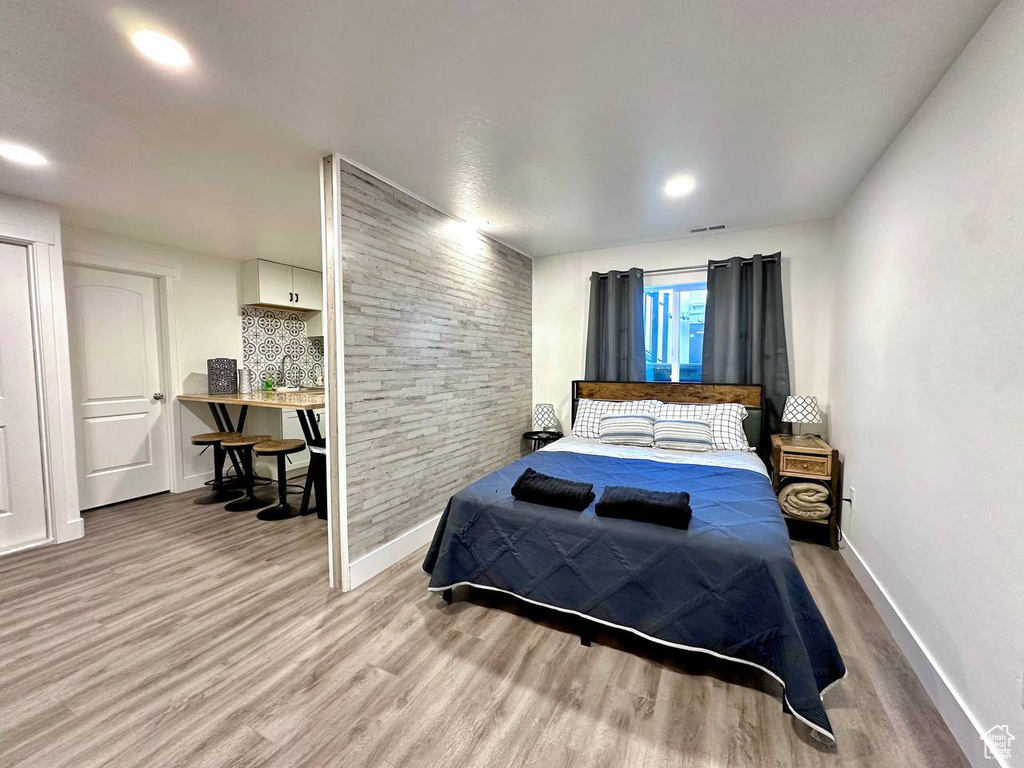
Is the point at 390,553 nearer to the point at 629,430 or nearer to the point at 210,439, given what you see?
the point at 629,430

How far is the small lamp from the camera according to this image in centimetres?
315

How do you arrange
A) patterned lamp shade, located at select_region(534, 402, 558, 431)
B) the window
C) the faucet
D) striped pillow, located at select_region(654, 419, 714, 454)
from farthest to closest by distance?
the faucet < patterned lamp shade, located at select_region(534, 402, 558, 431) < the window < striped pillow, located at select_region(654, 419, 714, 454)

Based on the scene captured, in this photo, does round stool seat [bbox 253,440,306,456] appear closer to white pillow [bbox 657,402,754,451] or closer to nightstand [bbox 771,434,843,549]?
white pillow [bbox 657,402,754,451]

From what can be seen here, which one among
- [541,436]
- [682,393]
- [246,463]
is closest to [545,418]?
[541,436]

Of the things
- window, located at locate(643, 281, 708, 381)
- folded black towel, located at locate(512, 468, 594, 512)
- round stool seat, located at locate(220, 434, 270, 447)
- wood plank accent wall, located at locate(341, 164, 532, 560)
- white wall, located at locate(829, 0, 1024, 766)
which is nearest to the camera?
white wall, located at locate(829, 0, 1024, 766)

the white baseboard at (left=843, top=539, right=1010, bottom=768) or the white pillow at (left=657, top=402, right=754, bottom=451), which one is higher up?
the white pillow at (left=657, top=402, right=754, bottom=451)

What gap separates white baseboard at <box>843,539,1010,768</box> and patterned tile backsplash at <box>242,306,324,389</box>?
576cm

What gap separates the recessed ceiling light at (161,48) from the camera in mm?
1410

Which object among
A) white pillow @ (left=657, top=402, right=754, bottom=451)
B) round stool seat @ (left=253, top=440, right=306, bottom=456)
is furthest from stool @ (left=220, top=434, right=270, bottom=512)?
white pillow @ (left=657, top=402, right=754, bottom=451)

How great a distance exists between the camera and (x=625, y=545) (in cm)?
186

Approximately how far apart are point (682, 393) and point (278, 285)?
457cm

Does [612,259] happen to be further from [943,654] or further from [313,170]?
[943,654]

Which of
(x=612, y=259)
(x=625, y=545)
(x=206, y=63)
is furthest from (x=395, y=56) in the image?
(x=612, y=259)

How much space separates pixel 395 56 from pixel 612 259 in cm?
308
